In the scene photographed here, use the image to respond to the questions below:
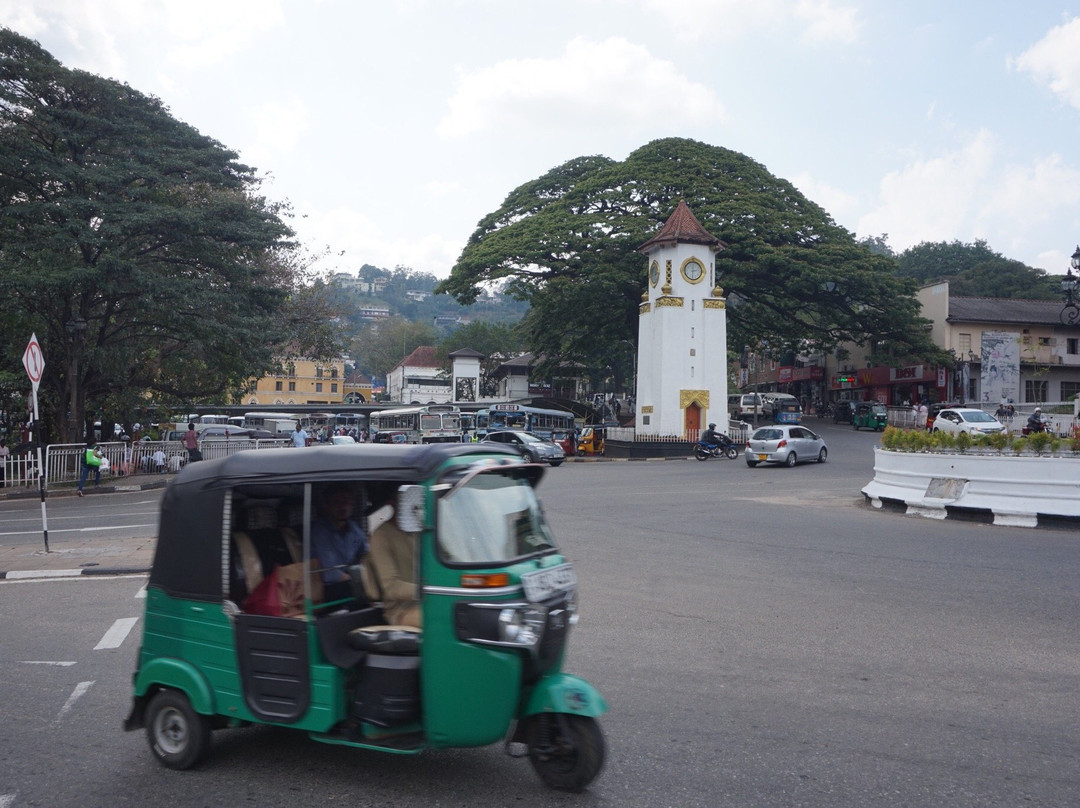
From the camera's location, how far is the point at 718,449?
3653 cm

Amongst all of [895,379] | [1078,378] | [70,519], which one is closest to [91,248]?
[70,519]

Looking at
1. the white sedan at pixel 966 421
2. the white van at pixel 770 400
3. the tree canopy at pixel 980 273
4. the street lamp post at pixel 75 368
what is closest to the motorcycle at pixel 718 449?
the white sedan at pixel 966 421

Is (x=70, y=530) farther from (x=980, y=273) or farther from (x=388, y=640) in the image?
(x=980, y=273)

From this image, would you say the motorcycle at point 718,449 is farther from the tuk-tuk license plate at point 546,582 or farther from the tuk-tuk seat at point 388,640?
the tuk-tuk seat at point 388,640

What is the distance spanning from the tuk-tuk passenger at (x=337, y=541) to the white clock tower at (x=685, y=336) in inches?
1429

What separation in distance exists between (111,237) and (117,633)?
1988cm

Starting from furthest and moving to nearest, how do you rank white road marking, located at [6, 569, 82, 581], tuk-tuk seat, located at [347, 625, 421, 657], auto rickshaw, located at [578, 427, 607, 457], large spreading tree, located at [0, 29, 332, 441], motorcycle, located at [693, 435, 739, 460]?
auto rickshaw, located at [578, 427, 607, 457] → motorcycle, located at [693, 435, 739, 460] → large spreading tree, located at [0, 29, 332, 441] → white road marking, located at [6, 569, 82, 581] → tuk-tuk seat, located at [347, 625, 421, 657]

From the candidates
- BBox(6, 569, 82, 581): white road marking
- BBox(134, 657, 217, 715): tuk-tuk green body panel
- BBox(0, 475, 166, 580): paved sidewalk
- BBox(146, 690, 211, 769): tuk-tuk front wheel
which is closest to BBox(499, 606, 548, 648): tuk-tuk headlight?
BBox(134, 657, 217, 715): tuk-tuk green body panel

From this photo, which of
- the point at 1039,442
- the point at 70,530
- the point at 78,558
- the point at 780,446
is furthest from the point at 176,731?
the point at 780,446

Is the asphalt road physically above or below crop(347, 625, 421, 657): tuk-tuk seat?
below

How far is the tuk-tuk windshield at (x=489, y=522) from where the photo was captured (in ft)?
15.2

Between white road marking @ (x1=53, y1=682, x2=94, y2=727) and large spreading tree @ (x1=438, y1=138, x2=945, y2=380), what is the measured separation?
37.8 meters

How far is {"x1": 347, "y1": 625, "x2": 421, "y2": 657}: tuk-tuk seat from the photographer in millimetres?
4738

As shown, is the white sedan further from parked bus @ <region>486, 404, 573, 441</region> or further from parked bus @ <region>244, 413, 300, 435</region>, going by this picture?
parked bus @ <region>244, 413, 300, 435</region>
